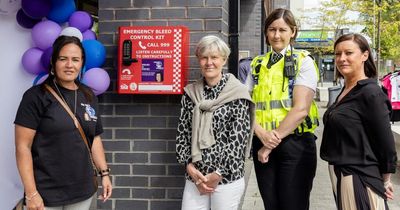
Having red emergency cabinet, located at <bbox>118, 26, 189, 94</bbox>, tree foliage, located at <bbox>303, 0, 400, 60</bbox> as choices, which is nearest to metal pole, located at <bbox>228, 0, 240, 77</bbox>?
red emergency cabinet, located at <bbox>118, 26, 189, 94</bbox>

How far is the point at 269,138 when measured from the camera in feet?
9.98

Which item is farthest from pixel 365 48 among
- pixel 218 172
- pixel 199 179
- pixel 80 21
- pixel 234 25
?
pixel 80 21

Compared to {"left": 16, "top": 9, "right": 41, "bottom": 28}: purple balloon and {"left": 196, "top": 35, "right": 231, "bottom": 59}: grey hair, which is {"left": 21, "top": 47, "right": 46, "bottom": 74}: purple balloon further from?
{"left": 196, "top": 35, "right": 231, "bottom": 59}: grey hair

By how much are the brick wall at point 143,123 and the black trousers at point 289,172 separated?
33.9 inches

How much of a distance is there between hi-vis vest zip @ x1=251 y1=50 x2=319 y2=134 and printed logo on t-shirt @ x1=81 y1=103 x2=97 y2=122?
3.74 ft

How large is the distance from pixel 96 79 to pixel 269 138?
139cm

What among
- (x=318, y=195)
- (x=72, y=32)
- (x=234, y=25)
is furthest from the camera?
(x=318, y=195)

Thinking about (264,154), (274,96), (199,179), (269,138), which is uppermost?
(274,96)

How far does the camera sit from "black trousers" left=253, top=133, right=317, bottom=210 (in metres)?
3.11

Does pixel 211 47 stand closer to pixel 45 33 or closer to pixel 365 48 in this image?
pixel 365 48

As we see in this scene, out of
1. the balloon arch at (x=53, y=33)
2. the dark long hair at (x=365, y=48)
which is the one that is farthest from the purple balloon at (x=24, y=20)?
the dark long hair at (x=365, y=48)

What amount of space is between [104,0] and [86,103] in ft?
4.49

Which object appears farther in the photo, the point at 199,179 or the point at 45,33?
the point at 45,33

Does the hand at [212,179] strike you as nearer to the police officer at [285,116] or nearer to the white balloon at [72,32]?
the police officer at [285,116]
